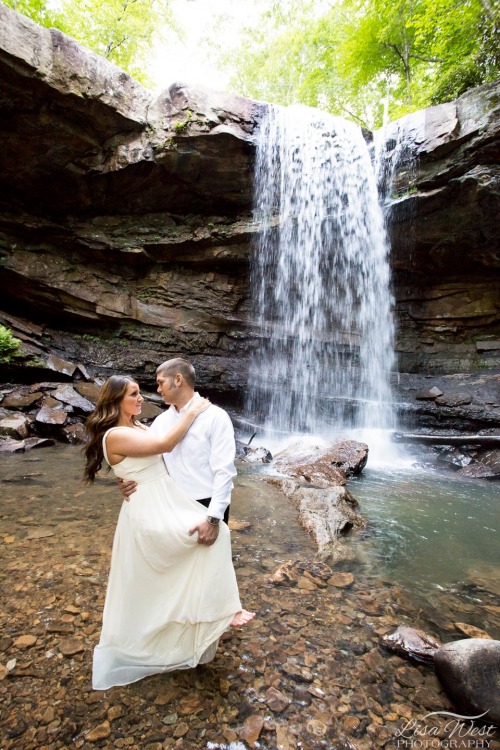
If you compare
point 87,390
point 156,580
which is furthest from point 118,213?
point 156,580

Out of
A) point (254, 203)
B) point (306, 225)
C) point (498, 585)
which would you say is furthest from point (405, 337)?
point (498, 585)

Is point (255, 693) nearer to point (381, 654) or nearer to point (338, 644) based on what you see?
point (338, 644)

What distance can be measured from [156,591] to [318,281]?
11.9m

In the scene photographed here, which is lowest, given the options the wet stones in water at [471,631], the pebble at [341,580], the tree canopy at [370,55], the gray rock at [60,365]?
the wet stones in water at [471,631]

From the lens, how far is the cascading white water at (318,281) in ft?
36.5

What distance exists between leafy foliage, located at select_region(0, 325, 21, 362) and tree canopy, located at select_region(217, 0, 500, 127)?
13.9m

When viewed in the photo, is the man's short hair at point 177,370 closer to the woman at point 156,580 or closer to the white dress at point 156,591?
the woman at point 156,580

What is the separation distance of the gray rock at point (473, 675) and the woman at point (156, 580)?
1157 mm

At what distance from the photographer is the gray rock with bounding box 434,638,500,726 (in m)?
1.76

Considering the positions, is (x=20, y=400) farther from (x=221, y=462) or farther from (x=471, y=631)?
(x=471, y=631)

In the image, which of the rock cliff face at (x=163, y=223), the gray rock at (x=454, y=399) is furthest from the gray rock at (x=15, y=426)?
the gray rock at (x=454, y=399)

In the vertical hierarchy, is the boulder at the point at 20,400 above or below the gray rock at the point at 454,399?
below

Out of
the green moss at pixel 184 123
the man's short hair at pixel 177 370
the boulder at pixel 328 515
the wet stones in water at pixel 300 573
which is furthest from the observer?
the green moss at pixel 184 123

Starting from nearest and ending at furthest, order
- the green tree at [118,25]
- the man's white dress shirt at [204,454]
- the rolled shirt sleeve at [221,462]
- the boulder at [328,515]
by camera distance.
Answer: the rolled shirt sleeve at [221,462]
the man's white dress shirt at [204,454]
the boulder at [328,515]
the green tree at [118,25]
